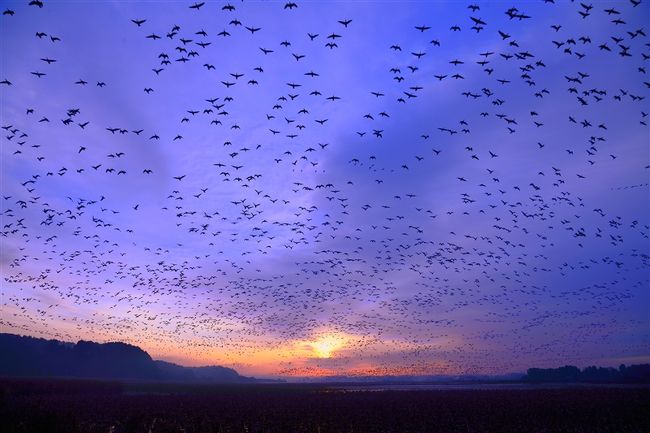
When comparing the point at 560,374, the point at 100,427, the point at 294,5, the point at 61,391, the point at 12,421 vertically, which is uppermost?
the point at 294,5

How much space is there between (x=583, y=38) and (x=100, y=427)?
36.2 meters

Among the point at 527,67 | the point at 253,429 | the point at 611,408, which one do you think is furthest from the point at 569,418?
the point at 527,67

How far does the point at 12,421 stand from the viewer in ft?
42.9

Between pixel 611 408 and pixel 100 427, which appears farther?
pixel 611 408

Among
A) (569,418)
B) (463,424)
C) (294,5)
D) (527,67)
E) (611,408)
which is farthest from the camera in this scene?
(611,408)

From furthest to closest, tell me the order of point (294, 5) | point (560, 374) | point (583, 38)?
point (560, 374) → point (583, 38) → point (294, 5)

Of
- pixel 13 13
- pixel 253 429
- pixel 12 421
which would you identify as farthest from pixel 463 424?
pixel 13 13

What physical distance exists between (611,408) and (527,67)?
29.6 metres

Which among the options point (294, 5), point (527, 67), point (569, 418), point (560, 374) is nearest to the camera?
point (294, 5)

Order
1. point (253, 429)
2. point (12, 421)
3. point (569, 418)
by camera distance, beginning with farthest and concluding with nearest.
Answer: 1. point (569, 418)
2. point (253, 429)
3. point (12, 421)

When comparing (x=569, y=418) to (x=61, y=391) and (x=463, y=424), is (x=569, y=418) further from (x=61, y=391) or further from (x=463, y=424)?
(x=61, y=391)

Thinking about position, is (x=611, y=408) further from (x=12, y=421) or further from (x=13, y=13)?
(x=13, y=13)

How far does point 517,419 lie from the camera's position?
28312 mm

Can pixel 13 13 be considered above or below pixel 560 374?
above
